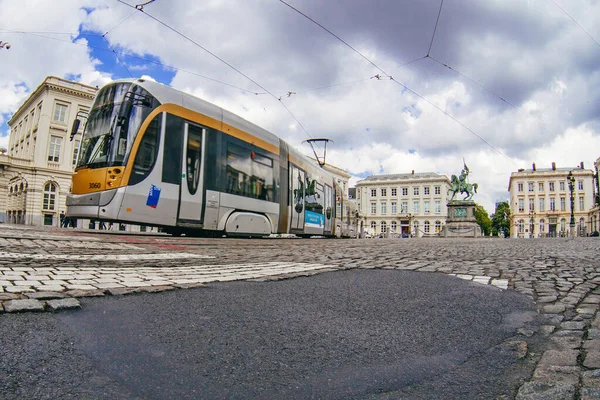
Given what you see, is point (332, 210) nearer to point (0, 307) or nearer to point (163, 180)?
point (163, 180)

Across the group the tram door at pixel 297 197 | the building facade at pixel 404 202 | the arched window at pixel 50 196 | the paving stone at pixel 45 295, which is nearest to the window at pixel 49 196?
the arched window at pixel 50 196

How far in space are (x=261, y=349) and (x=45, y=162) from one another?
147ft

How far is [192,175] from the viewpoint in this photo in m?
9.00

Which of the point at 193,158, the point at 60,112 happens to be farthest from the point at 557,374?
the point at 60,112

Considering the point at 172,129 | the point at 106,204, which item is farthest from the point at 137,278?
the point at 172,129

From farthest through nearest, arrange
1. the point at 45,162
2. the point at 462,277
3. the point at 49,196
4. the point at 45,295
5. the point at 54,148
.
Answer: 1. the point at 54,148
2. the point at 45,162
3. the point at 49,196
4. the point at 462,277
5. the point at 45,295

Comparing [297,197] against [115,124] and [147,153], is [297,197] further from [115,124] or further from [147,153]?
[115,124]

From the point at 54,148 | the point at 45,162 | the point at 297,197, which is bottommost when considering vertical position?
the point at 297,197

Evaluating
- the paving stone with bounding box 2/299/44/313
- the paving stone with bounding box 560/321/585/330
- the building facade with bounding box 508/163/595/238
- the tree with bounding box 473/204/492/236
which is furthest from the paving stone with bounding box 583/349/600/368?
the tree with bounding box 473/204/492/236

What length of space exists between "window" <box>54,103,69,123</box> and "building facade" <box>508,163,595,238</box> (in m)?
82.8

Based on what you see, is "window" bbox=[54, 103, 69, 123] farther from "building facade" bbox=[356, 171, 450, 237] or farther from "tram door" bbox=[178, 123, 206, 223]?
"building facade" bbox=[356, 171, 450, 237]

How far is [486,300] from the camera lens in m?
2.95

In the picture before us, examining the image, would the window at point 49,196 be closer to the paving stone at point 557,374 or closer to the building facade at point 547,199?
the paving stone at point 557,374

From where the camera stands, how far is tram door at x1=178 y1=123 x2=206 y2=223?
8836 millimetres
